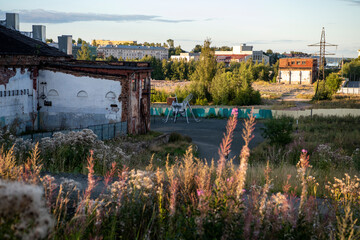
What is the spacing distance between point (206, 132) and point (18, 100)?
14167 mm

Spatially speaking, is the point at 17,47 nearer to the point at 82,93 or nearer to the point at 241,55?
the point at 82,93

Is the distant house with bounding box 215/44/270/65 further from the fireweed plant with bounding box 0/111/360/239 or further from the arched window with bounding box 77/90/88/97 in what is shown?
the fireweed plant with bounding box 0/111/360/239

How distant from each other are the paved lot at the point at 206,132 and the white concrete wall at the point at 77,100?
5.83m

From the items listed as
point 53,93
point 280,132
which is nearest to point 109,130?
point 53,93

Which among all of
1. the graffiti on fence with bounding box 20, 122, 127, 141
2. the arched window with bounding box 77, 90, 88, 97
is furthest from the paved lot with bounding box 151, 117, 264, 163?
the arched window with bounding box 77, 90, 88, 97

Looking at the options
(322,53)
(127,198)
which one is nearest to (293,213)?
(127,198)

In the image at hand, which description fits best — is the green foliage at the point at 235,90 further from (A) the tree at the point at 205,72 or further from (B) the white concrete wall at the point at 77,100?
(B) the white concrete wall at the point at 77,100

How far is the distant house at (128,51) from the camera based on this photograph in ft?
509

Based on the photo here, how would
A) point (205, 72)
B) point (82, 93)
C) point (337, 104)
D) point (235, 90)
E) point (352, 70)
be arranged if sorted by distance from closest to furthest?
1. point (82, 93)
2. point (337, 104)
3. point (235, 90)
4. point (205, 72)
5. point (352, 70)

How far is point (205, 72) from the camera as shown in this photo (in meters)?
50.9

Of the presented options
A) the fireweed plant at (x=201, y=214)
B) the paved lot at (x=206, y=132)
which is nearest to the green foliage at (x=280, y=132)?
the paved lot at (x=206, y=132)

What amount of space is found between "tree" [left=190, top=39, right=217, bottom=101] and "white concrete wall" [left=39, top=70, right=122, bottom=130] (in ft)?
Answer: 94.2

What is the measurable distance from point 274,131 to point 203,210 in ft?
60.7

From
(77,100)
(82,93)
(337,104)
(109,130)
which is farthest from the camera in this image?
(337,104)
